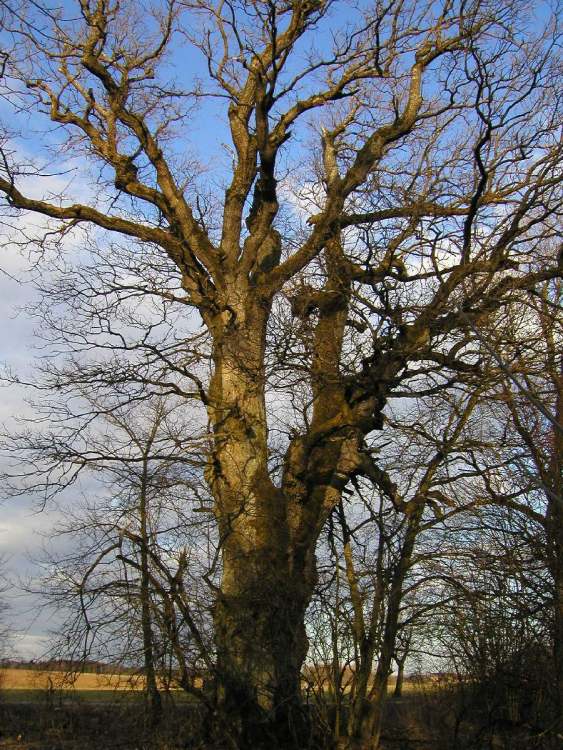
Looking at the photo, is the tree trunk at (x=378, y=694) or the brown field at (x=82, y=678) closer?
the tree trunk at (x=378, y=694)

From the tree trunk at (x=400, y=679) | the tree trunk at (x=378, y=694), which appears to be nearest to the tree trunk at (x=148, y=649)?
the tree trunk at (x=378, y=694)

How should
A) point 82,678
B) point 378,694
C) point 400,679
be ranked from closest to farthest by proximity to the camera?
point 378,694
point 400,679
point 82,678

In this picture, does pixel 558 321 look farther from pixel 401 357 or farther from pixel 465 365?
pixel 401 357

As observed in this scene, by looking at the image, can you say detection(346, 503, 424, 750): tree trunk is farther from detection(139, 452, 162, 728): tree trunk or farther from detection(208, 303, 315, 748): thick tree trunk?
detection(139, 452, 162, 728): tree trunk

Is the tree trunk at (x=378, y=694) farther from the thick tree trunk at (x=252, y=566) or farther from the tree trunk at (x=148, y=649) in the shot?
the tree trunk at (x=148, y=649)

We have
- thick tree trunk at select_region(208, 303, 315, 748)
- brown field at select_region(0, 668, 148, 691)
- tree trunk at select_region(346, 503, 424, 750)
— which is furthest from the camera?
thick tree trunk at select_region(208, 303, 315, 748)

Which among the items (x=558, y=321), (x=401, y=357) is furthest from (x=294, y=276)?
(x=558, y=321)

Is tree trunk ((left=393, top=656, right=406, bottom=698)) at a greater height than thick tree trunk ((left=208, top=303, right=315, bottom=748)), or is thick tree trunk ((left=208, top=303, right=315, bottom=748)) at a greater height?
thick tree trunk ((left=208, top=303, right=315, bottom=748))

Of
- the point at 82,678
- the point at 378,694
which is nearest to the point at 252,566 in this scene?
the point at 378,694

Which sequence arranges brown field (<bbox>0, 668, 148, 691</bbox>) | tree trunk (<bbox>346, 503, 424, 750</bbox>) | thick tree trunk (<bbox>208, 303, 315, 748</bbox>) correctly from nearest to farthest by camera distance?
tree trunk (<bbox>346, 503, 424, 750</bbox>) < brown field (<bbox>0, 668, 148, 691</bbox>) < thick tree trunk (<bbox>208, 303, 315, 748</bbox>)

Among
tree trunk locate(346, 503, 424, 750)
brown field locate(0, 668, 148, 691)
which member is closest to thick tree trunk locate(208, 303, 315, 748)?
tree trunk locate(346, 503, 424, 750)

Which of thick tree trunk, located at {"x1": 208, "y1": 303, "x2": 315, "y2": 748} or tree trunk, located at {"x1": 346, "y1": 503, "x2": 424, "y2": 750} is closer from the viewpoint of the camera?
tree trunk, located at {"x1": 346, "y1": 503, "x2": 424, "y2": 750}

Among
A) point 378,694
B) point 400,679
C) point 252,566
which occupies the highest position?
point 252,566

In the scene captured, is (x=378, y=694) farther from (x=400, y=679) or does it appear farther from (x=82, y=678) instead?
(x=82, y=678)
